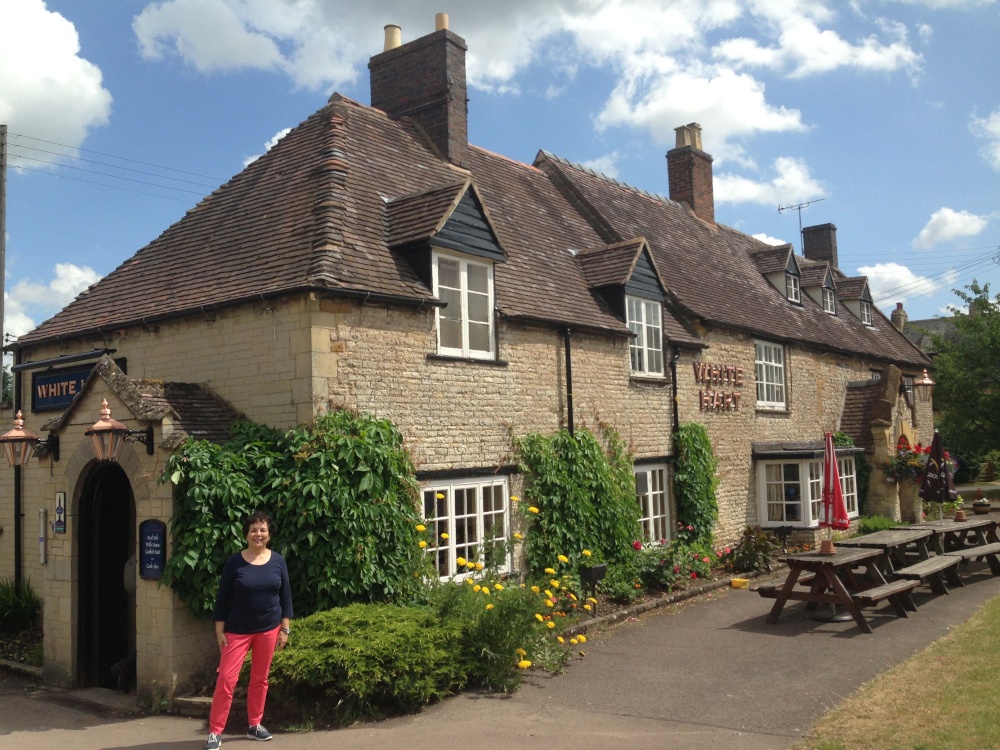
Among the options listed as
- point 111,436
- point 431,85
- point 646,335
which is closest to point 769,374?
point 646,335

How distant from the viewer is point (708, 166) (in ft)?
84.1

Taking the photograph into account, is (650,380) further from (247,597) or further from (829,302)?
(829,302)

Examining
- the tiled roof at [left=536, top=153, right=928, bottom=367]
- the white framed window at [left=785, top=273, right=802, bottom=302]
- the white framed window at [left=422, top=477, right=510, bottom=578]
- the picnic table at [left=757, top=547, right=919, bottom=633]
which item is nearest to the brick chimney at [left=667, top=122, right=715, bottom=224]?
the tiled roof at [left=536, top=153, right=928, bottom=367]

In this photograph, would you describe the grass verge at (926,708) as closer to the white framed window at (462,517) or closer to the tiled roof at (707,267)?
the white framed window at (462,517)

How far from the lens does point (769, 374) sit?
2023 cm

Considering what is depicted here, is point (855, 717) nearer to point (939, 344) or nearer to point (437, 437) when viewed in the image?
point (437, 437)

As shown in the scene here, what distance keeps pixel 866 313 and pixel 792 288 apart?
6224 mm

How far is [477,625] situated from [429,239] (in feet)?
16.7

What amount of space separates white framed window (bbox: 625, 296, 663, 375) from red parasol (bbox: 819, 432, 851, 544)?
13.8 ft

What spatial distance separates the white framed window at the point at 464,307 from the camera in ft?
38.9

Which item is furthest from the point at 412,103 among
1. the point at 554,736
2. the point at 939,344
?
the point at 939,344

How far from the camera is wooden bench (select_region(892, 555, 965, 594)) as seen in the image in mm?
12172

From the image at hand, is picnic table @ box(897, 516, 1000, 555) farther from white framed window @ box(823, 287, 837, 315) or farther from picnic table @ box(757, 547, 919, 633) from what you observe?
white framed window @ box(823, 287, 837, 315)

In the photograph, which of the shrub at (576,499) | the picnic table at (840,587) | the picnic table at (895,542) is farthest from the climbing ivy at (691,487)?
the picnic table at (840,587)
